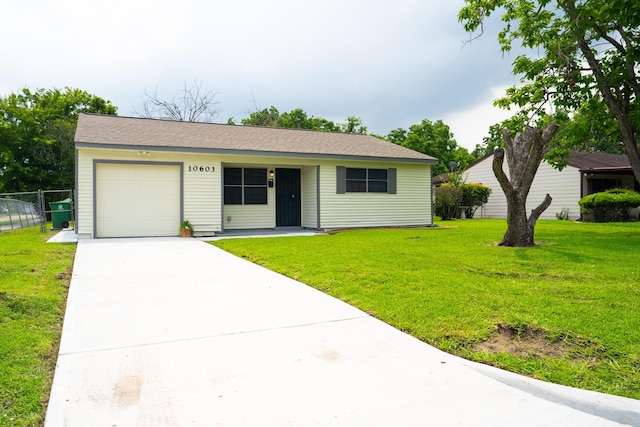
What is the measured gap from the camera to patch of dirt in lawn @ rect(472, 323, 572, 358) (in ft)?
10.2

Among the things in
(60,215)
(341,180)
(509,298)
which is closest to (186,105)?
(60,215)

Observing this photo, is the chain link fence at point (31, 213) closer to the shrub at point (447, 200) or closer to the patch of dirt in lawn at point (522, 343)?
the patch of dirt in lawn at point (522, 343)

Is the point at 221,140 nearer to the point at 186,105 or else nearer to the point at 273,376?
the point at 273,376

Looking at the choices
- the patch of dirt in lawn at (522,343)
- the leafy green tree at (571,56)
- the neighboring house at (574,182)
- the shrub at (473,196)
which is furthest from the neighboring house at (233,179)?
the patch of dirt in lawn at (522,343)

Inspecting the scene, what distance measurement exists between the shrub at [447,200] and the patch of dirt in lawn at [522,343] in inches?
695

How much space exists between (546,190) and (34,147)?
2915 cm

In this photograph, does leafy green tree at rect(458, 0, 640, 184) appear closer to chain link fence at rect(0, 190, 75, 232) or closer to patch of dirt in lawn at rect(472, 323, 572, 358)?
patch of dirt in lawn at rect(472, 323, 572, 358)

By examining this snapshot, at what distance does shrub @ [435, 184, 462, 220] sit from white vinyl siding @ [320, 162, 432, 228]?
16.9 feet

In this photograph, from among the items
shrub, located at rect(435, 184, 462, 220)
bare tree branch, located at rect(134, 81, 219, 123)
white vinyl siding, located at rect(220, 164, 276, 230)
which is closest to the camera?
white vinyl siding, located at rect(220, 164, 276, 230)

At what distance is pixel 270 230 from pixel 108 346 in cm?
1080

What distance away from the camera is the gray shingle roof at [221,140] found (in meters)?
11.5

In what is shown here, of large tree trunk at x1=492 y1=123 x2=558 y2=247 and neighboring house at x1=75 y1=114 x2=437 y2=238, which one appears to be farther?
neighboring house at x1=75 y1=114 x2=437 y2=238

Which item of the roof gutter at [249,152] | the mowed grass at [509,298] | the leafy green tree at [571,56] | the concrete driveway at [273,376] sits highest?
the leafy green tree at [571,56]

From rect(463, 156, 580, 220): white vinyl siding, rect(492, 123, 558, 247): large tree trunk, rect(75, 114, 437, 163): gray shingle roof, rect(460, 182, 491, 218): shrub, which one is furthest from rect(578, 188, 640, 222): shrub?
rect(492, 123, 558, 247): large tree trunk
